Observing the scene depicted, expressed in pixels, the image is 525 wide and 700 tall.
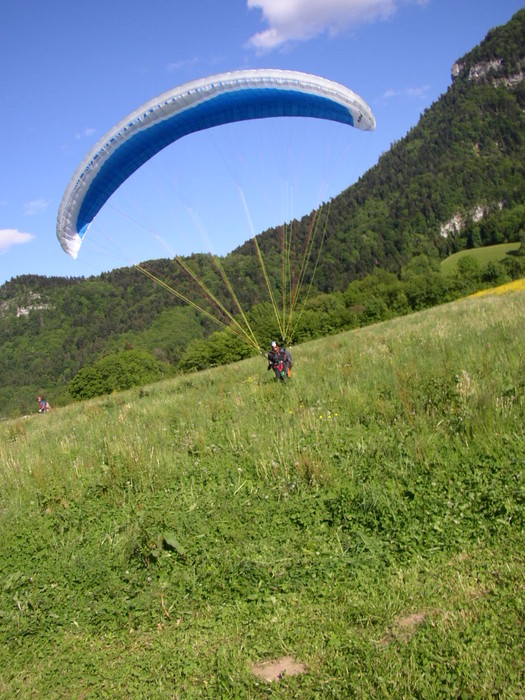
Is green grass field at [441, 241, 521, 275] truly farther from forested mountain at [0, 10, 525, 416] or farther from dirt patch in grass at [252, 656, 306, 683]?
dirt patch in grass at [252, 656, 306, 683]

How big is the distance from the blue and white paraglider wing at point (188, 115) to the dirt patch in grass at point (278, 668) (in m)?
9.28

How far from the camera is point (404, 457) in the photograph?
4.89 metres

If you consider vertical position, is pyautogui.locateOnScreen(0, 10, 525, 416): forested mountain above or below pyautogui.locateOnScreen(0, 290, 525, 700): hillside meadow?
above

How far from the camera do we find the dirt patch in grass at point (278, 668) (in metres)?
2.94

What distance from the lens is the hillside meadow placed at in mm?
2965

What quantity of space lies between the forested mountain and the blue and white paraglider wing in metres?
62.2

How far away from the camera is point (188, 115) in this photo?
9648 mm

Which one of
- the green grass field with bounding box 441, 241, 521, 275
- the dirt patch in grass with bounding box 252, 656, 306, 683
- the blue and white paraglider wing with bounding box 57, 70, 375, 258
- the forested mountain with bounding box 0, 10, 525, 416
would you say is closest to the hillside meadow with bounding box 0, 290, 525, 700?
the dirt patch in grass with bounding box 252, 656, 306, 683

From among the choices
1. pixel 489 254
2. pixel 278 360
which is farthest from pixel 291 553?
pixel 489 254

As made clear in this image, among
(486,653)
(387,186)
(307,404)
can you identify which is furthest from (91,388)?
(387,186)

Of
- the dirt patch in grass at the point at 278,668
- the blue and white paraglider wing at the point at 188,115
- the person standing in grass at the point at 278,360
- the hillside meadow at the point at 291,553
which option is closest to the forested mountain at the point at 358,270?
the blue and white paraglider wing at the point at 188,115

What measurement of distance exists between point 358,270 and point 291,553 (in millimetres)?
125044

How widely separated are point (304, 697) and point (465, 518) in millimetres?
2063

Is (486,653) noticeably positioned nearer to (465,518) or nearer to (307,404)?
(465,518)
